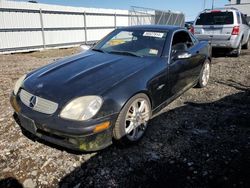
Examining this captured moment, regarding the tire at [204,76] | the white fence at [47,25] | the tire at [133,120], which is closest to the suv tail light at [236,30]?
the tire at [204,76]

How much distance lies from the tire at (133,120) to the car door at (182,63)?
2.65 feet

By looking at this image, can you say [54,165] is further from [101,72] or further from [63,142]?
[101,72]

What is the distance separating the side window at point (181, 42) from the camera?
421cm

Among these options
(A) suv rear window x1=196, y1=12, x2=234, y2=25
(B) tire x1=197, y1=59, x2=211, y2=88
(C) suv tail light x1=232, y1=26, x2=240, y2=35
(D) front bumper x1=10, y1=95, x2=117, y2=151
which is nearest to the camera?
(D) front bumper x1=10, y1=95, x2=117, y2=151

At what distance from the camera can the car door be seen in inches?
156

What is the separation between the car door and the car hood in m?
0.57

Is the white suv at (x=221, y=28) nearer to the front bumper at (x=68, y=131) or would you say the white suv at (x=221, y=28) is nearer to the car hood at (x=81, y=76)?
the car hood at (x=81, y=76)

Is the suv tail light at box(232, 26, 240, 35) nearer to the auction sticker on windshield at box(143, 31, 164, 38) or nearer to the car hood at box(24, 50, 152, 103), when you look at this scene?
the auction sticker on windshield at box(143, 31, 164, 38)

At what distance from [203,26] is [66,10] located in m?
9.08

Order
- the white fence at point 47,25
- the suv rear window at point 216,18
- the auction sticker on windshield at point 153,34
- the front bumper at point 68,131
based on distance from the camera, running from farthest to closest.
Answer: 1. the white fence at point 47,25
2. the suv rear window at point 216,18
3. the auction sticker on windshield at point 153,34
4. the front bumper at point 68,131

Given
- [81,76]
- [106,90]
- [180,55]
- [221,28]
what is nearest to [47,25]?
[221,28]

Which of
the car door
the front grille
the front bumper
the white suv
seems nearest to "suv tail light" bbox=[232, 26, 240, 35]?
the white suv

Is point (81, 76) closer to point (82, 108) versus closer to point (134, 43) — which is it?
point (82, 108)

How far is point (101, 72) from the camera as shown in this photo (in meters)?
3.29
